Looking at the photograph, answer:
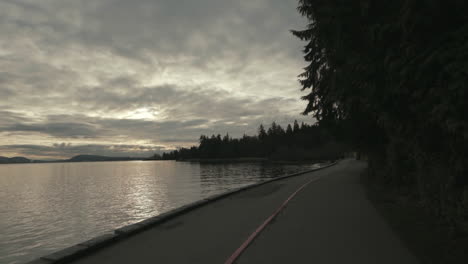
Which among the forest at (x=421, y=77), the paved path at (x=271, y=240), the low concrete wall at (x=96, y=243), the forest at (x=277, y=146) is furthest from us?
the forest at (x=277, y=146)

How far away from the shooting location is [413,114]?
6.33 m

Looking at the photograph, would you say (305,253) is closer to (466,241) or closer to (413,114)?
(466,241)

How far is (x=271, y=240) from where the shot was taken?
6.80 metres

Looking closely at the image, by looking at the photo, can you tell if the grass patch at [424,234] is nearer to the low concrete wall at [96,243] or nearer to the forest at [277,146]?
the low concrete wall at [96,243]

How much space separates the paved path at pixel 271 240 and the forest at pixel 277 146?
99384 millimetres

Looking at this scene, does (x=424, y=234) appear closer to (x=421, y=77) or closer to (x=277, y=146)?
(x=421, y=77)

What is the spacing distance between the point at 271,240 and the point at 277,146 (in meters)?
146

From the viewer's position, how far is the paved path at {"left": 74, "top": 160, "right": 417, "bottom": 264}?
563cm

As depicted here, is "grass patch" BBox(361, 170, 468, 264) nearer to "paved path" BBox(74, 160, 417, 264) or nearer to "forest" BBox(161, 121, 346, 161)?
"paved path" BBox(74, 160, 417, 264)

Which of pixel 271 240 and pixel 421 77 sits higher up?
pixel 421 77

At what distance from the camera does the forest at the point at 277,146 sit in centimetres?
11344

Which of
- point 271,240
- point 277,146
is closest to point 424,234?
point 271,240

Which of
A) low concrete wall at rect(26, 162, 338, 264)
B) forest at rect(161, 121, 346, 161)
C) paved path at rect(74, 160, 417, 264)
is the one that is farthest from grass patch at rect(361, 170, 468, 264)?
forest at rect(161, 121, 346, 161)

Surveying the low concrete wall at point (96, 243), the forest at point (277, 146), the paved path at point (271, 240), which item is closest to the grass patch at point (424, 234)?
the paved path at point (271, 240)
